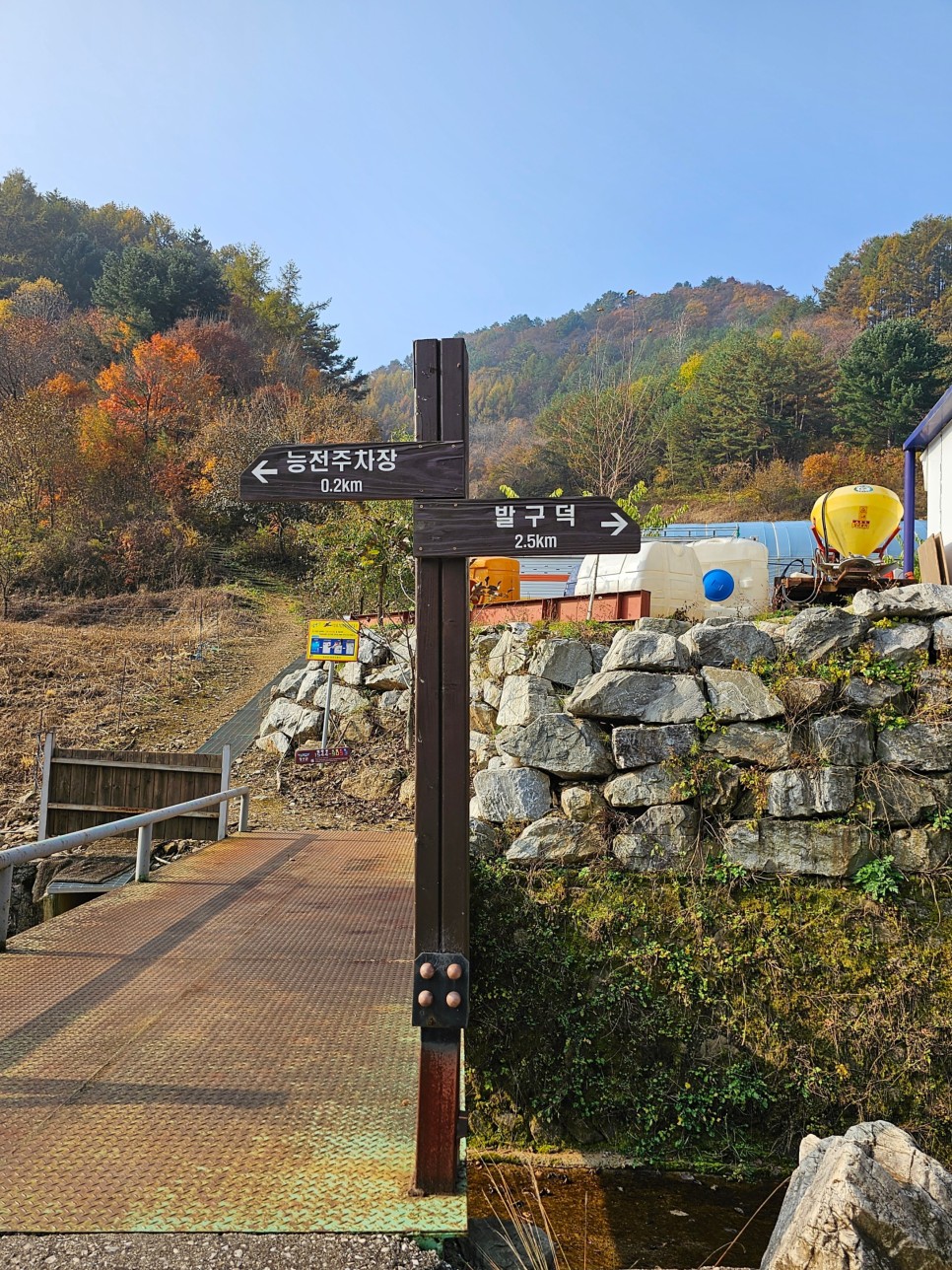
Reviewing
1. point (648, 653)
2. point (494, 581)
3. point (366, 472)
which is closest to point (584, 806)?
point (648, 653)

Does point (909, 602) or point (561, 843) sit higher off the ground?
point (909, 602)

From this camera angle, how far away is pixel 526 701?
8.55 metres

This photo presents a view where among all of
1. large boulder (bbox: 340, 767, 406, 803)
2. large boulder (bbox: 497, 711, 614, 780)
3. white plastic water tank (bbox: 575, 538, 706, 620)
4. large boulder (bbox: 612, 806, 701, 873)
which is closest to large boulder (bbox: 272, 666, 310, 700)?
large boulder (bbox: 340, 767, 406, 803)

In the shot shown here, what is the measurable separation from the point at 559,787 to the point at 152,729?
938cm

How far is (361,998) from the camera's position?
15.6 ft

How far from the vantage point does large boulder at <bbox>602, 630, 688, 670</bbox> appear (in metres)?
8.34

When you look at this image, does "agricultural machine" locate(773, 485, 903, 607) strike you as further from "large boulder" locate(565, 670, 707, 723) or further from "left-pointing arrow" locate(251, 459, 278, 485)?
"left-pointing arrow" locate(251, 459, 278, 485)

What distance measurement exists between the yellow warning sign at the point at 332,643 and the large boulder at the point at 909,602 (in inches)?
274

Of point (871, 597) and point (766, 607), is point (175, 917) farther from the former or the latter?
point (766, 607)

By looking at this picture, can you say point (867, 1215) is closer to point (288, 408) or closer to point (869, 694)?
point (869, 694)

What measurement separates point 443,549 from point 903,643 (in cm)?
665

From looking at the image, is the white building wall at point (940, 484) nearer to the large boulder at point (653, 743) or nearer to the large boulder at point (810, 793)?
the large boulder at point (810, 793)

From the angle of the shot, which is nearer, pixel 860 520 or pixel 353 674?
pixel 860 520

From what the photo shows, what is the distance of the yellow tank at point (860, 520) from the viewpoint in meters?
12.1
